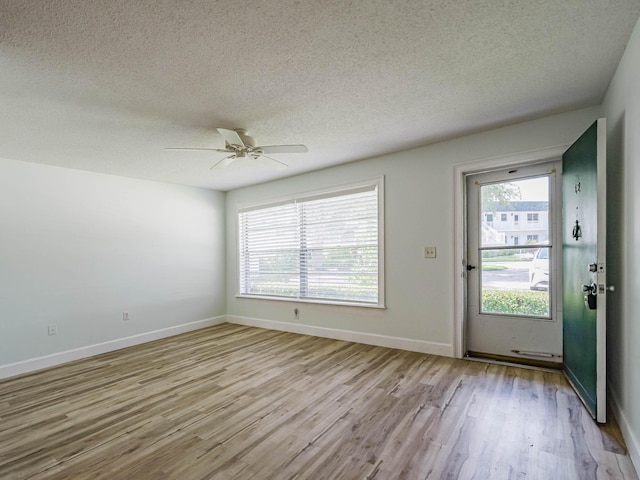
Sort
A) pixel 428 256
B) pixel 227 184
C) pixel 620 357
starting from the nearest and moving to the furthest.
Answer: pixel 620 357
pixel 428 256
pixel 227 184

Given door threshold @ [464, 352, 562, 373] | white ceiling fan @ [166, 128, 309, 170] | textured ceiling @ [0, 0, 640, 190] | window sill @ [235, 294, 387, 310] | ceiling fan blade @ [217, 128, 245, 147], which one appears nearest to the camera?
textured ceiling @ [0, 0, 640, 190]

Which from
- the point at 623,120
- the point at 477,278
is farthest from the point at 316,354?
the point at 623,120

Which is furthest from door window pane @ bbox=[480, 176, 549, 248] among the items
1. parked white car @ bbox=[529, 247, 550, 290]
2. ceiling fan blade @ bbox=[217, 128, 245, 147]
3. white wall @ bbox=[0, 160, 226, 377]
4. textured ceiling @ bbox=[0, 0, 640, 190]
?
white wall @ bbox=[0, 160, 226, 377]

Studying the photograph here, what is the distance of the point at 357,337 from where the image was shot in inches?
169

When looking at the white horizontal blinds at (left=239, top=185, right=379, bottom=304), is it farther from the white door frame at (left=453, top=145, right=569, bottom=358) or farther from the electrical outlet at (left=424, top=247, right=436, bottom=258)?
the white door frame at (left=453, top=145, right=569, bottom=358)

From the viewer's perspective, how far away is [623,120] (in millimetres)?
2102

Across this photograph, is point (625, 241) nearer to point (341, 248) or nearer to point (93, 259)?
point (341, 248)

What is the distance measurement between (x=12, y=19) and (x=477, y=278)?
4.13 meters

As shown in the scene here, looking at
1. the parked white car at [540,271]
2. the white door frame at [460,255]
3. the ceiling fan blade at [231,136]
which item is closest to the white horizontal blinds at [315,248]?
the white door frame at [460,255]

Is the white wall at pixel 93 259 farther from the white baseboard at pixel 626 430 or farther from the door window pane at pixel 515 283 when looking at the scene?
the white baseboard at pixel 626 430

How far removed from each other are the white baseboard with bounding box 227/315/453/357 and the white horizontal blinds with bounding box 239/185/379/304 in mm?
442

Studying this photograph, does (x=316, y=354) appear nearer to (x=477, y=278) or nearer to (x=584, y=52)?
(x=477, y=278)

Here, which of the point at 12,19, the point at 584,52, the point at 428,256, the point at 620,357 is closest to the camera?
the point at 12,19

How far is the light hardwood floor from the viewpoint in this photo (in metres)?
1.84
